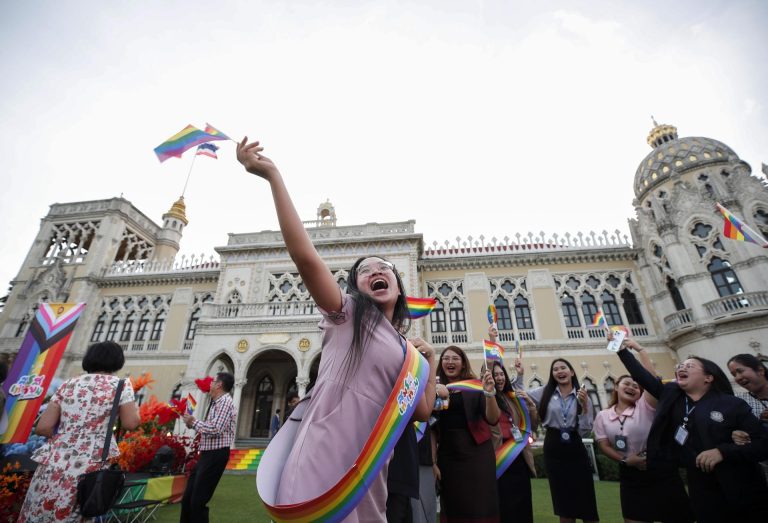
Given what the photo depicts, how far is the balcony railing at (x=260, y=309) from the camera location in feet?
56.5

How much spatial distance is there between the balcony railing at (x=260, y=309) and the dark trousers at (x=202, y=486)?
41.2 feet

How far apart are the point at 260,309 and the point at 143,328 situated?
29.3 feet

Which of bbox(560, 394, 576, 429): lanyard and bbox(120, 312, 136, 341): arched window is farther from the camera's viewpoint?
bbox(120, 312, 136, 341): arched window

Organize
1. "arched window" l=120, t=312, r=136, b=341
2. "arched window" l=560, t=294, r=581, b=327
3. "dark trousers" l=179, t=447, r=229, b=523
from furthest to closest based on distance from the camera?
"arched window" l=120, t=312, r=136, b=341 < "arched window" l=560, t=294, r=581, b=327 < "dark trousers" l=179, t=447, r=229, b=523

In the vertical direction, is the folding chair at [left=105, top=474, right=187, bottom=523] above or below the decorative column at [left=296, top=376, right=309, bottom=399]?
below

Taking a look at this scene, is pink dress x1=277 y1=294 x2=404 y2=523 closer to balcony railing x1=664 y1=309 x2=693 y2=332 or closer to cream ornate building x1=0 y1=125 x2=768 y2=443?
cream ornate building x1=0 y1=125 x2=768 y2=443

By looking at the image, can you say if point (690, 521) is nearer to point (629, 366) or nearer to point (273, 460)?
point (629, 366)

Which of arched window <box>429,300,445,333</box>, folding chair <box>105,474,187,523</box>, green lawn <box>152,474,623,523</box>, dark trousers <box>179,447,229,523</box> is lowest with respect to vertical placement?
green lawn <box>152,474,623,523</box>

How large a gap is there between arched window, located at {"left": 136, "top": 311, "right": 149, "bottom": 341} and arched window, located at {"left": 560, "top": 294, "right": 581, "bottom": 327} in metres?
23.0

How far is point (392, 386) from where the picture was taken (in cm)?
156

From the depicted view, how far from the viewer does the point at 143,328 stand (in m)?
21.1

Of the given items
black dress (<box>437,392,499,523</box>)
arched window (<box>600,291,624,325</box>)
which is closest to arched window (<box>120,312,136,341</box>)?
black dress (<box>437,392,499,523</box>)

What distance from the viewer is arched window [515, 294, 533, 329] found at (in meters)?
17.8

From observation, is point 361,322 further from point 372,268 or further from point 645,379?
point 645,379
